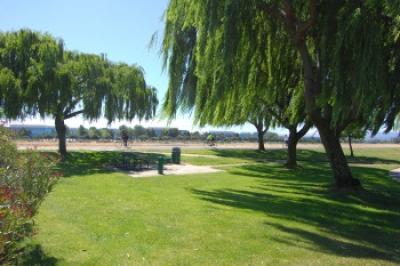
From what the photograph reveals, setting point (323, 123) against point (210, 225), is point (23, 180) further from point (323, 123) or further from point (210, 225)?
point (323, 123)

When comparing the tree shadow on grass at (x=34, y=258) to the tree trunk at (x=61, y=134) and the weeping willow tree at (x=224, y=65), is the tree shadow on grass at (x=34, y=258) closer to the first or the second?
the weeping willow tree at (x=224, y=65)

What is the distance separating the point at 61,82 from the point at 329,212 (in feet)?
58.0

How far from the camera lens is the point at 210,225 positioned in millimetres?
9547

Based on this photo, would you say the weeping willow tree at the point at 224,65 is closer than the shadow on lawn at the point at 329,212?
No

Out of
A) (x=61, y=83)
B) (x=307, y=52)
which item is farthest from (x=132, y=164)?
(x=307, y=52)

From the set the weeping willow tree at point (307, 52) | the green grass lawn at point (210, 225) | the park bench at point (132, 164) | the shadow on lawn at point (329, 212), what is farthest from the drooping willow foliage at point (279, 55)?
the park bench at point (132, 164)

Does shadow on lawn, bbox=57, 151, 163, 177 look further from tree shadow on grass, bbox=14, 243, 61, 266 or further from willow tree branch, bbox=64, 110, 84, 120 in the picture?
tree shadow on grass, bbox=14, 243, 61, 266

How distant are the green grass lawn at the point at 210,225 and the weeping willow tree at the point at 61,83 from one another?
364 inches

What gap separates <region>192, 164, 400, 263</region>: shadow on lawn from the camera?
8539 millimetres

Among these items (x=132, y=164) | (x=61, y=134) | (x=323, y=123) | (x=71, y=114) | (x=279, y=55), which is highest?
(x=279, y=55)

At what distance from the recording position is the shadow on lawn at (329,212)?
8.54m

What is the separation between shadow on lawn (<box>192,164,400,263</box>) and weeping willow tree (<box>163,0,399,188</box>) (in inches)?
57.9

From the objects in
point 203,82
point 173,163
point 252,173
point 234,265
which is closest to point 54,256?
point 234,265

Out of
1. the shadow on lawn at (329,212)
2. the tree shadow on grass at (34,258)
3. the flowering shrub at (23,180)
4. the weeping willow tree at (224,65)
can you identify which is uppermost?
the weeping willow tree at (224,65)
